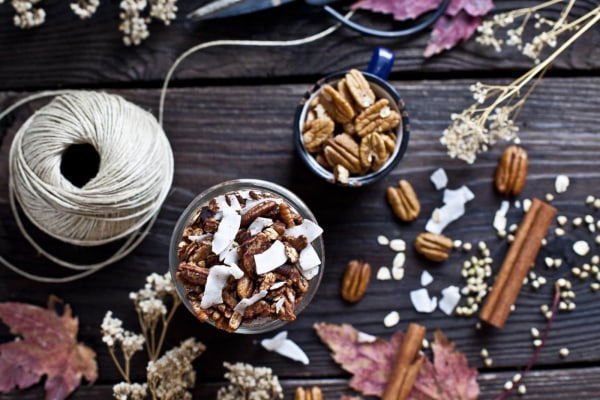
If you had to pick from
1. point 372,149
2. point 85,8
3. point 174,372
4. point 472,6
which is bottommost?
point 174,372

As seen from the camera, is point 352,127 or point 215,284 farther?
point 352,127

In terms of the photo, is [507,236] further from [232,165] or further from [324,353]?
[232,165]

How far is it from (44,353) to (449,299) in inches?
26.8

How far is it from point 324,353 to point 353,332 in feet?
0.20

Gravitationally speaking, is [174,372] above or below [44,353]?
above

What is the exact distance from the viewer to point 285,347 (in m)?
1.37

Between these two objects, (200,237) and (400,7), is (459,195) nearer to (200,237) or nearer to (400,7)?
(400,7)

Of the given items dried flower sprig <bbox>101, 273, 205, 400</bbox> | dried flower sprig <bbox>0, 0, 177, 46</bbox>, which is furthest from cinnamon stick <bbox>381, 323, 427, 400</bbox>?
dried flower sprig <bbox>0, 0, 177, 46</bbox>

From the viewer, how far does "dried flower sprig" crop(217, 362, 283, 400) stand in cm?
131

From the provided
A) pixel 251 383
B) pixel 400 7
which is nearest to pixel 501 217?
pixel 400 7

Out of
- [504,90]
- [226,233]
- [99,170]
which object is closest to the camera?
[226,233]

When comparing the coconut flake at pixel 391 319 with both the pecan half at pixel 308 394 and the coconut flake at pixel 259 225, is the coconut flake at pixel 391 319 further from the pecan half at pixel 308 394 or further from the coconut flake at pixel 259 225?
the coconut flake at pixel 259 225

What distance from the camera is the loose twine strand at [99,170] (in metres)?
1.20

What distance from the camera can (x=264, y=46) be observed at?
138cm
